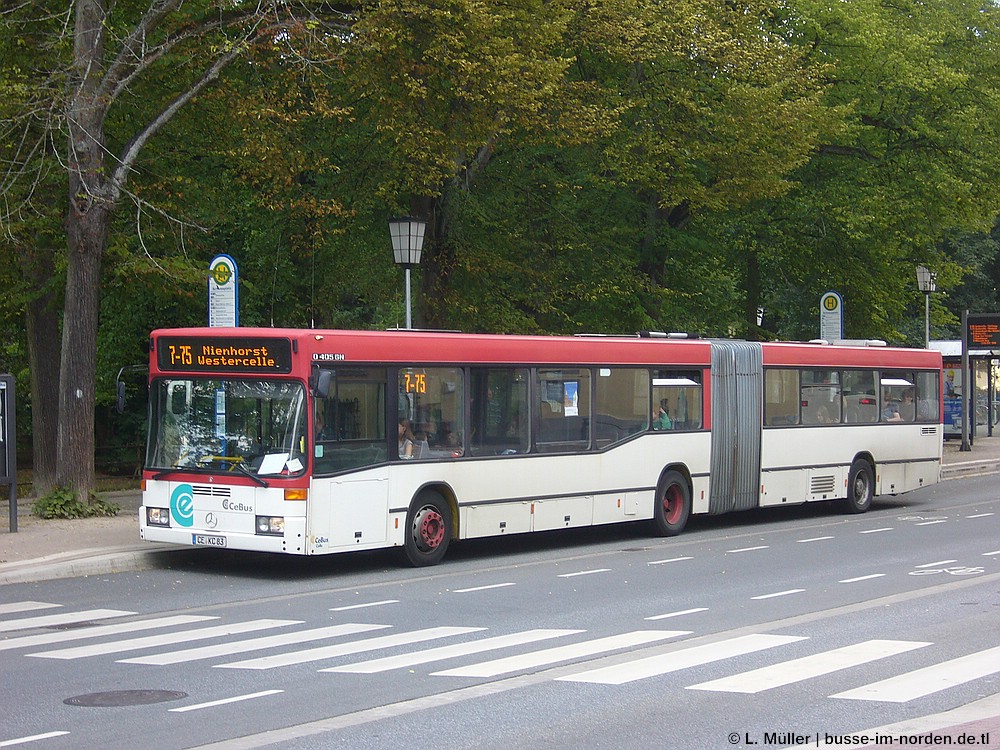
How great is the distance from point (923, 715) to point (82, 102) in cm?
1628

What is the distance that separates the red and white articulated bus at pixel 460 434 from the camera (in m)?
16.0

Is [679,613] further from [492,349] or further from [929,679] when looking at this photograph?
[492,349]

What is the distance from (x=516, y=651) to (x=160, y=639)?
307cm

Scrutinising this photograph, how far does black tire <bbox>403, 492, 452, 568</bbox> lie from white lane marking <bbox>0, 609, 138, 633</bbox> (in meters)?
4.36

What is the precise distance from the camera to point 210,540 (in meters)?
16.2

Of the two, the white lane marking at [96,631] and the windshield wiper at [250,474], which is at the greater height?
the windshield wiper at [250,474]

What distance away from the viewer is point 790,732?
7.95 metres

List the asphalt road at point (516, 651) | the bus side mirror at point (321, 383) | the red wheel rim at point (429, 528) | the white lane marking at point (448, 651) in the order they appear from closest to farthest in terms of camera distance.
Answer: the asphalt road at point (516, 651)
the white lane marking at point (448, 651)
the bus side mirror at point (321, 383)
the red wheel rim at point (429, 528)

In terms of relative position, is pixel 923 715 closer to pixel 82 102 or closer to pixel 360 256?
pixel 82 102

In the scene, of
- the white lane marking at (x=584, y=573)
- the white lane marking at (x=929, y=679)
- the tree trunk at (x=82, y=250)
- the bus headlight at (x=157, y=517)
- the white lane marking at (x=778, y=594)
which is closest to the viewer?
the white lane marking at (x=929, y=679)

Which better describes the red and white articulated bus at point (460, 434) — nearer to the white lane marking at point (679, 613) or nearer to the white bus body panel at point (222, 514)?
the white bus body panel at point (222, 514)

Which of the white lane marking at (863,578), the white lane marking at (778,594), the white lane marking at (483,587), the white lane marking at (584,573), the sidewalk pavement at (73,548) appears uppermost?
the sidewalk pavement at (73,548)

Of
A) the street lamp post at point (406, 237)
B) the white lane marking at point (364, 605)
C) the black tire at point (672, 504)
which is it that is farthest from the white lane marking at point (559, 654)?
the street lamp post at point (406, 237)

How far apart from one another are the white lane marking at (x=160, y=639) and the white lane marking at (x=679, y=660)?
11.9 feet
